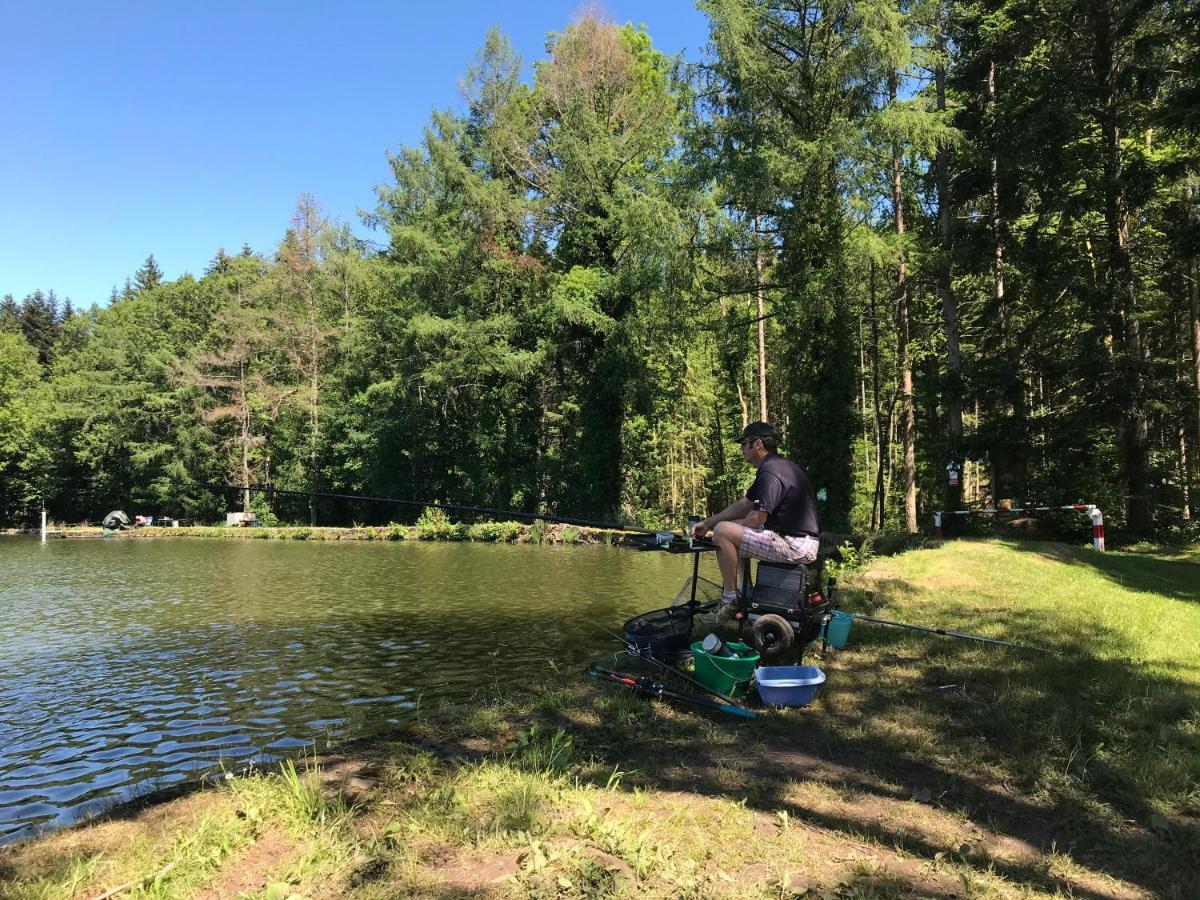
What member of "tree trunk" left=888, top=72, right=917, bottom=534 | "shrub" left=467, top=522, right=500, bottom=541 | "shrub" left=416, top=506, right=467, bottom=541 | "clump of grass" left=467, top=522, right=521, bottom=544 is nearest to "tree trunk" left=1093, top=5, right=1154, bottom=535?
"tree trunk" left=888, top=72, right=917, bottom=534

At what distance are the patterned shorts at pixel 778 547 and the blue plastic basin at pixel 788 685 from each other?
2.98ft

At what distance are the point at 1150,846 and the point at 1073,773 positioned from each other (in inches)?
28.0

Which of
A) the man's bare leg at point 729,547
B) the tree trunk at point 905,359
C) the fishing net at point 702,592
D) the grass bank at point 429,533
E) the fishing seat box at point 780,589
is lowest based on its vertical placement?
the grass bank at point 429,533

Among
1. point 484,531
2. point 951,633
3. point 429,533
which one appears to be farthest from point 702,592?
point 429,533

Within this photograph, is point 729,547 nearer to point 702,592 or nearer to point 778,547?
point 778,547

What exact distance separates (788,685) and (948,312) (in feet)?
52.7

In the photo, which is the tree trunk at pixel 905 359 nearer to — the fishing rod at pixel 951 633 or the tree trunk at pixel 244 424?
the fishing rod at pixel 951 633

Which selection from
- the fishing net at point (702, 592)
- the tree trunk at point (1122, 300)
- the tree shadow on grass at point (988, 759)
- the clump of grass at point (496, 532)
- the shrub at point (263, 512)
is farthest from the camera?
the shrub at point (263, 512)

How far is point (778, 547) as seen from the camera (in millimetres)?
5605

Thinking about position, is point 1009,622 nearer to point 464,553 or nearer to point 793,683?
point 793,683

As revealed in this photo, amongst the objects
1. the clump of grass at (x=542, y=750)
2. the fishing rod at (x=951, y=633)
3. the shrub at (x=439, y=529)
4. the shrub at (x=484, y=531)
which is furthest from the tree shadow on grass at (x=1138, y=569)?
the shrub at (x=439, y=529)

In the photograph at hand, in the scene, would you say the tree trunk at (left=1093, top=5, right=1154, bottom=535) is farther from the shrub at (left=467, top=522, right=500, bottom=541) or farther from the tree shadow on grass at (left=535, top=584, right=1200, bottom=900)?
the shrub at (left=467, top=522, right=500, bottom=541)

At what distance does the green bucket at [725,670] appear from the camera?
5.02m

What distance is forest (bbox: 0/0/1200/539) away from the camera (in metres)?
16.4
